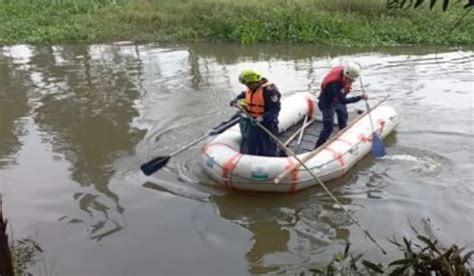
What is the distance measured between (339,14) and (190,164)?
10.0 meters

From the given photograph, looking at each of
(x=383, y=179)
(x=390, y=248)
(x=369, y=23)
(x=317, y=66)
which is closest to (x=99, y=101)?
(x=317, y=66)

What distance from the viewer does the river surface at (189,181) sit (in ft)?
21.7

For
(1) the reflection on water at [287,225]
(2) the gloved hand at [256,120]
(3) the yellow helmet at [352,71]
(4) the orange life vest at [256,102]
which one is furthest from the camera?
(3) the yellow helmet at [352,71]

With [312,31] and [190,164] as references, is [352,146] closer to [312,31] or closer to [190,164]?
[190,164]

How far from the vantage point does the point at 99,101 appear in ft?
39.7

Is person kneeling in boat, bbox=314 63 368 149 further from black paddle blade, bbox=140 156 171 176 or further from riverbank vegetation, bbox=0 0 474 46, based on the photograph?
riverbank vegetation, bbox=0 0 474 46

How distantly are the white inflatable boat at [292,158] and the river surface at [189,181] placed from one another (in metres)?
0.21

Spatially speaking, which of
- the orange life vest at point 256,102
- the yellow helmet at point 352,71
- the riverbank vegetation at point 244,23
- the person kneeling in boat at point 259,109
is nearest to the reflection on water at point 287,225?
A: the person kneeling in boat at point 259,109

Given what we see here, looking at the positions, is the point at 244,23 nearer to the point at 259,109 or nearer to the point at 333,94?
the point at 333,94

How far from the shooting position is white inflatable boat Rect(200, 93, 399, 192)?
7.53 metres

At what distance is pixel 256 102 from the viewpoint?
25.6 ft

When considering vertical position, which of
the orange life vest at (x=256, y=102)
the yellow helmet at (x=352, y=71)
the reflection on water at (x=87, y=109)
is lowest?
the reflection on water at (x=87, y=109)

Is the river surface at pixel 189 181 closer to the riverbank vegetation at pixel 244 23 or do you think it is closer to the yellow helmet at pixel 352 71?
the yellow helmet at pixel 352 71

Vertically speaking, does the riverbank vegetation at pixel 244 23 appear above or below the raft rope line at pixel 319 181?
above
